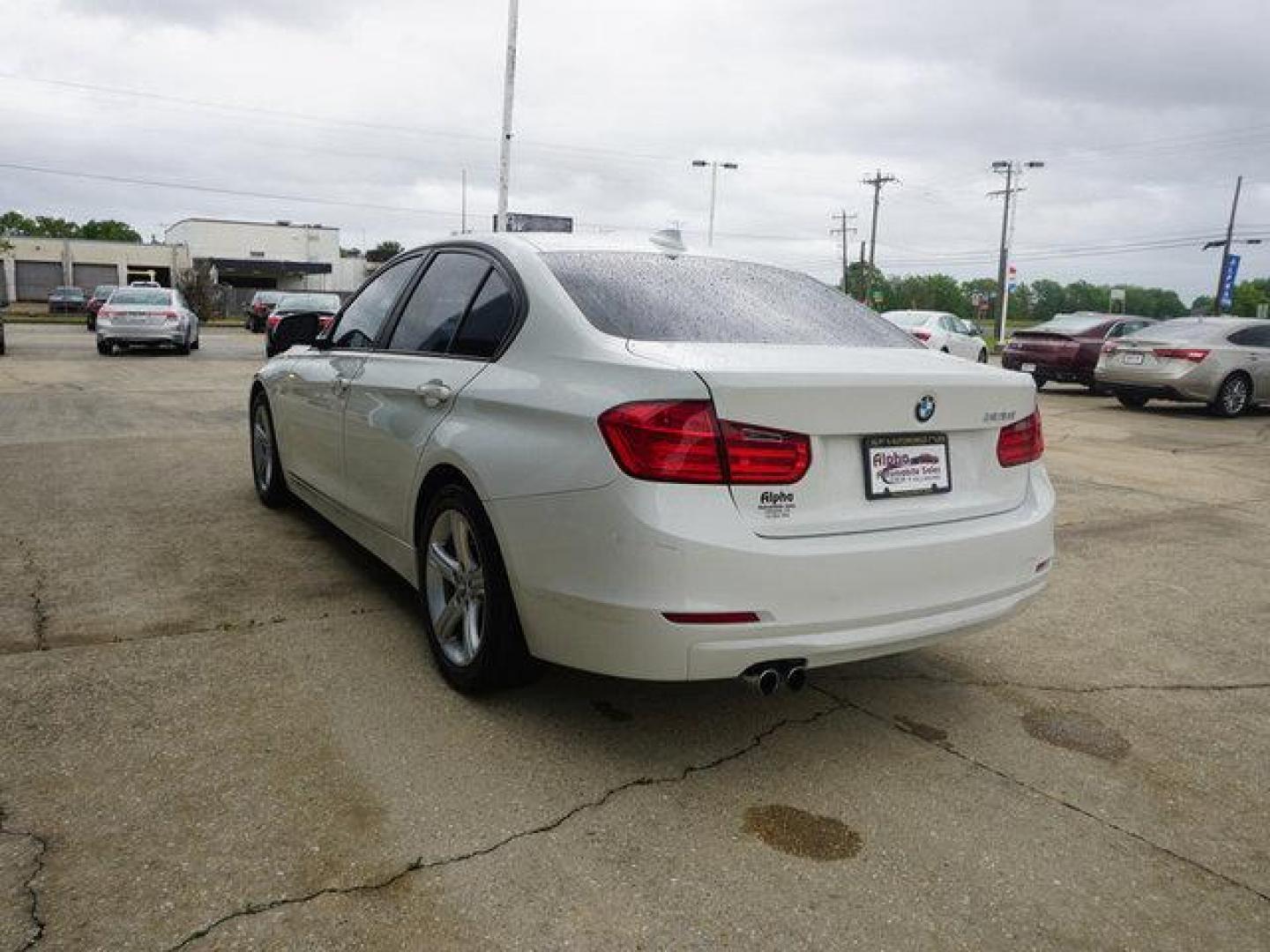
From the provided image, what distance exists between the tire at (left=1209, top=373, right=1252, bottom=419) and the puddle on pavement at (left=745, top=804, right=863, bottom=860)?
14362 mm

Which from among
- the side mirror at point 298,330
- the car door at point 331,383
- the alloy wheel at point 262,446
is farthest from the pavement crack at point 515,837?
the alloy wheel at point 262,446

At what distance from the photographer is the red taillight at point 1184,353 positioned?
14109 mm

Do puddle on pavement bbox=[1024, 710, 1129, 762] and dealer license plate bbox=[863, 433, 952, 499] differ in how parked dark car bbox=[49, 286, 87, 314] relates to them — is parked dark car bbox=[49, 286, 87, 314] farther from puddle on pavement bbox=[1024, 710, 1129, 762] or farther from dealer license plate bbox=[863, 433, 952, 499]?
puddle on pavement bbox=[1024, 710, 1129, 762]

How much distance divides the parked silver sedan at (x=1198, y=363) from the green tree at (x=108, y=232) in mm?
132175

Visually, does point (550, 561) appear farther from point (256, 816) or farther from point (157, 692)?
point (157, 692)

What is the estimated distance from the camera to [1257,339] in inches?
583

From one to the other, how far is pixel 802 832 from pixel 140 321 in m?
21.0

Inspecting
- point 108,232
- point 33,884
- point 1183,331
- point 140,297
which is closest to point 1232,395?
point 1183,331

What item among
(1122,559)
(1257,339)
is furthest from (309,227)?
(1122,559)

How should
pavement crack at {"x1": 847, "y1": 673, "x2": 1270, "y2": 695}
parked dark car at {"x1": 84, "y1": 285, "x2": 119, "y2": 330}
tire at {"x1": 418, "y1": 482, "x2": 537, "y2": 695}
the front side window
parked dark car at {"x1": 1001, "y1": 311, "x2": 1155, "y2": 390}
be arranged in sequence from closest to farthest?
1. tire at {"x1": 418, "y1": 482, "x2": 537, "y2": 695}
2. pavement crack at {"x1": 847, "y1": 673, "x2": 1270, "y2": 695}
3. the front side window
4. parked dark car at {"x1": 1001, "y1": 311, "x2": 1155, "y2": 390}
5. parked dark car at {"x1": 84, "y1": 285, "x2": 119, "y2": 330}

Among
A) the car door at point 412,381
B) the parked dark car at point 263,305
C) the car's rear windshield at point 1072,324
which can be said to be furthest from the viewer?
the parked dark car at point 263,305

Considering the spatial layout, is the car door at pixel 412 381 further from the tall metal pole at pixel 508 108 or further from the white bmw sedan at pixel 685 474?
the tall metal pole at pixel 508 108

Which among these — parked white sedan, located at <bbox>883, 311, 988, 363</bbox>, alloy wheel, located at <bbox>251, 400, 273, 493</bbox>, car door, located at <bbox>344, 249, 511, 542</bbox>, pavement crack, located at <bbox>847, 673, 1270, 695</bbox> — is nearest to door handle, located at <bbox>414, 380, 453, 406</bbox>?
car door, located at <bbox>344, 249, 511, 542</bbox>

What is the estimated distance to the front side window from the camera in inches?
172
